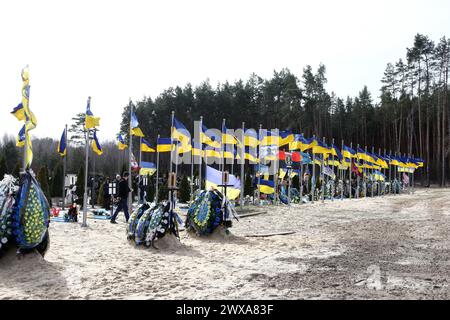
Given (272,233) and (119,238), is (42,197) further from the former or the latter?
(272,233)

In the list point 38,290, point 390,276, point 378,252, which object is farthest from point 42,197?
point 378,252

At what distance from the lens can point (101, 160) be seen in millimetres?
74812

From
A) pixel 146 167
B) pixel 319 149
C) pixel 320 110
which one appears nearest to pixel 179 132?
pixel 146 167

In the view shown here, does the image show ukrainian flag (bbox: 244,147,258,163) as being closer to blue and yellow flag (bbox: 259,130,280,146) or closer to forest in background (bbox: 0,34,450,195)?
blue and yellow flag (bbox: 259,130,280,146)

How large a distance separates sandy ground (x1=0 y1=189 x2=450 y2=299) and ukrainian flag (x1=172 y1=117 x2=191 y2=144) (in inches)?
203

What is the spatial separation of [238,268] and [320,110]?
179 feet

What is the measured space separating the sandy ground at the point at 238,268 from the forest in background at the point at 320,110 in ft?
150

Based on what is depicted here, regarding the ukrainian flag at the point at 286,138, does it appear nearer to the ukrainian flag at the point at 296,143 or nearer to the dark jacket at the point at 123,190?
the ukrainian flag at the point at 296,143

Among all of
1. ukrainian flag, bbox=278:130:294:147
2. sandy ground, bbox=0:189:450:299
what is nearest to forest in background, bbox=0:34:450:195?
ukrainian flag, bbox=278:130:294:147

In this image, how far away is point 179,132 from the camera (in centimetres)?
1723

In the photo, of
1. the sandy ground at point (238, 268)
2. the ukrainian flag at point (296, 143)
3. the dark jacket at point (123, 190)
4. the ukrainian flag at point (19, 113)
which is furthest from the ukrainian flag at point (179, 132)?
the ukrainian flag at point (296, 143)

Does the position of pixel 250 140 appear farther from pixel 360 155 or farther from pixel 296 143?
pixel 360 155

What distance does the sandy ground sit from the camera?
19.6ft

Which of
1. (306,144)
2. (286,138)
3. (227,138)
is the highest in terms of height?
(286,138)
